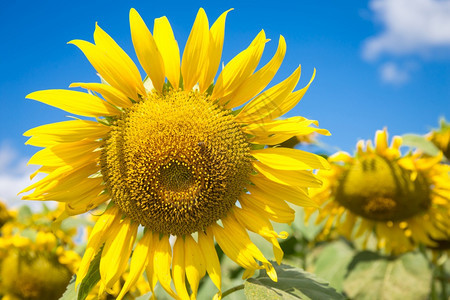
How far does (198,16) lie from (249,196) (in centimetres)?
90

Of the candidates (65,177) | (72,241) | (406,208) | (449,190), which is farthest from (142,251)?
(449,190)

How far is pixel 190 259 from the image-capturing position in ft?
7.01

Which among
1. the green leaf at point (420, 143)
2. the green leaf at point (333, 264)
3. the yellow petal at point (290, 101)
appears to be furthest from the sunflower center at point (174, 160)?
the green leaf at point (333, 264)

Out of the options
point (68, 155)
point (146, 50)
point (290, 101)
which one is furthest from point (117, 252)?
point (290, 101)

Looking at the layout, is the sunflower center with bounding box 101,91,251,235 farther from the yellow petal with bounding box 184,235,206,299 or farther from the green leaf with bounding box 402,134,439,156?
the green leaf with bounding box 402,134,439,156

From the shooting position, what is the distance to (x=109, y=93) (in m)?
1.99

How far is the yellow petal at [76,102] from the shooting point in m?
1.92

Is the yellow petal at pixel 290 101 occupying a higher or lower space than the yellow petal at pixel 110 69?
higher

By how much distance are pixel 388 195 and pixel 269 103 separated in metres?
2.14

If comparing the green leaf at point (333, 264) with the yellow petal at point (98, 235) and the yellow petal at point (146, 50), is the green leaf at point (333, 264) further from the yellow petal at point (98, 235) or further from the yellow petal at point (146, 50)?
the yellow petal at point (146, 50)

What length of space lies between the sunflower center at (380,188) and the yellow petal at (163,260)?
81.7 inches

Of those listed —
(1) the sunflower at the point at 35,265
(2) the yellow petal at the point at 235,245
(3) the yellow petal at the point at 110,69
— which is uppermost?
(3) the yellow petal at the point at 110,69

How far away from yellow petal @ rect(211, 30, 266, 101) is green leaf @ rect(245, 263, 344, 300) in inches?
35.1

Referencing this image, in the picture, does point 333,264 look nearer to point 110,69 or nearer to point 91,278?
point 91,278
